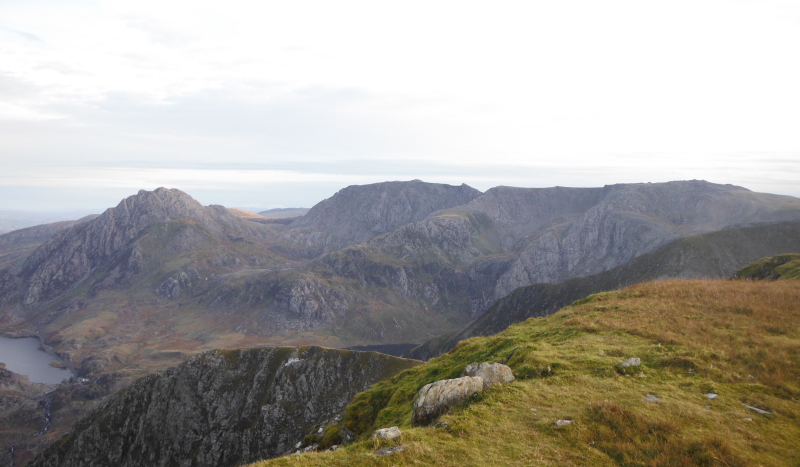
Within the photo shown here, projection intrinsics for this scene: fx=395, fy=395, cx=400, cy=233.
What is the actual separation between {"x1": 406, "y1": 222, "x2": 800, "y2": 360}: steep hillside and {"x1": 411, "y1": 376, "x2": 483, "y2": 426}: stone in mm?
157947

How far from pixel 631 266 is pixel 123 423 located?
197 m

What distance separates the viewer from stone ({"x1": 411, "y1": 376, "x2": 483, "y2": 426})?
2075 cm

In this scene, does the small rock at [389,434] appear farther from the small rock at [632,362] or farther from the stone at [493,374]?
the small rock at [632,362]

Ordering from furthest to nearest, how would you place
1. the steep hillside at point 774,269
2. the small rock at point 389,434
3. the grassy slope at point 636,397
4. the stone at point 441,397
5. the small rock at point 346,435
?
the steep hillside at point 774,269, the small rock at point 346,435, the stone at point 441,397, the small rock at point 389,434, the grassy slope at point 636,397

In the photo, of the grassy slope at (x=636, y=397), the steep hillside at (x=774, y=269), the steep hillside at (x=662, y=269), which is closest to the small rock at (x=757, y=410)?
the grassy slope at (x=636, y=397)

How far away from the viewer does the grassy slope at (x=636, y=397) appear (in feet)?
51.1

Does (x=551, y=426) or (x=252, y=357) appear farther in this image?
(x=252, y=357)

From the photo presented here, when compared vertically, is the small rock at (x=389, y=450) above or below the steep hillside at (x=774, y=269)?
below

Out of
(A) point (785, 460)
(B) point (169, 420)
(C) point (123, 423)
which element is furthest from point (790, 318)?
(C) point (123, 423)

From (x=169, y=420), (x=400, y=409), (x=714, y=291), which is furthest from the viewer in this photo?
(x=169, y=420)

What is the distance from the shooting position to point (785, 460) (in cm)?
1459

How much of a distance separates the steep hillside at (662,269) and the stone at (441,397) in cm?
15795

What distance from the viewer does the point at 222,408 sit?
85688 mm

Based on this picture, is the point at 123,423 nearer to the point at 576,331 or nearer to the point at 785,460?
the point at 576,331
